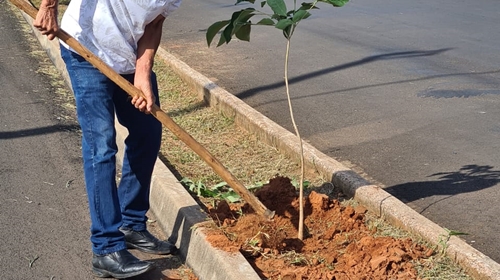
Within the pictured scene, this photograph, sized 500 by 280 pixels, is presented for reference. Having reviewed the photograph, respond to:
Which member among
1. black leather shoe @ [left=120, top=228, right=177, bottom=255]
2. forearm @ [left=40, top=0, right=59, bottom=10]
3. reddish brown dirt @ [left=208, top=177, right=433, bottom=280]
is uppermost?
forearm @ [left=40, top=0, right=59, bottom=10]

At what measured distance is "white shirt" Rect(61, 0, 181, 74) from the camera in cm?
420

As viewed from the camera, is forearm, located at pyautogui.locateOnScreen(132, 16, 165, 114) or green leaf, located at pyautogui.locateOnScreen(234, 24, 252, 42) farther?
green leaf, located at pyautogui.locateOnScreen(234, 24, 252, 42)

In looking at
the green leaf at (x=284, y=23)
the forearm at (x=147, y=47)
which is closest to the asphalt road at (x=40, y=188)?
the forearm at (x=147, y=47)

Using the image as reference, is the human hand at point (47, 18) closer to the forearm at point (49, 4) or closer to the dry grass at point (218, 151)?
the forearm at point (49, 4)

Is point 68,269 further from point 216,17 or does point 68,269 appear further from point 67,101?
point 216,17

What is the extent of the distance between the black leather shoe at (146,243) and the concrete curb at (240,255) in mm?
106

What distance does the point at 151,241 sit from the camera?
4.75m

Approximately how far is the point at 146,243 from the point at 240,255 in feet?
2.46

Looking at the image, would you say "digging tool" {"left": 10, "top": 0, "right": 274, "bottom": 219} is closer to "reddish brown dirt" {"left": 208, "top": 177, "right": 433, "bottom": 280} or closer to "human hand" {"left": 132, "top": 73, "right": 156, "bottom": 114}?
"human hand" {"left": 132, "top": 73, "right": 156, "bottom": 114}

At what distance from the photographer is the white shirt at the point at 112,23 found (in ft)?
13.8

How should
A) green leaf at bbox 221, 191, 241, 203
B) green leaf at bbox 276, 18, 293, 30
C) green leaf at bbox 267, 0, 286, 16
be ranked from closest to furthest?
green leaf at bbox 276, 18, 293, 30 → green leaf at bbox 267, 0, 286, 16 → green leaf at bbox 221, 191, 241, 203

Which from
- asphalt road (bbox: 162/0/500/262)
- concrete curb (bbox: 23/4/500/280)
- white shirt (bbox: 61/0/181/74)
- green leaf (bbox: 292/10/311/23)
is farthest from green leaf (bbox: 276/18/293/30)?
asphalt road (bbox: 162/0/500/262)

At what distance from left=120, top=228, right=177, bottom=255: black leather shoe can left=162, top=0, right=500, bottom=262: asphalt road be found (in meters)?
1.75

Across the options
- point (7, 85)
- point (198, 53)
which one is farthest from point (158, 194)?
point (198, 53)
